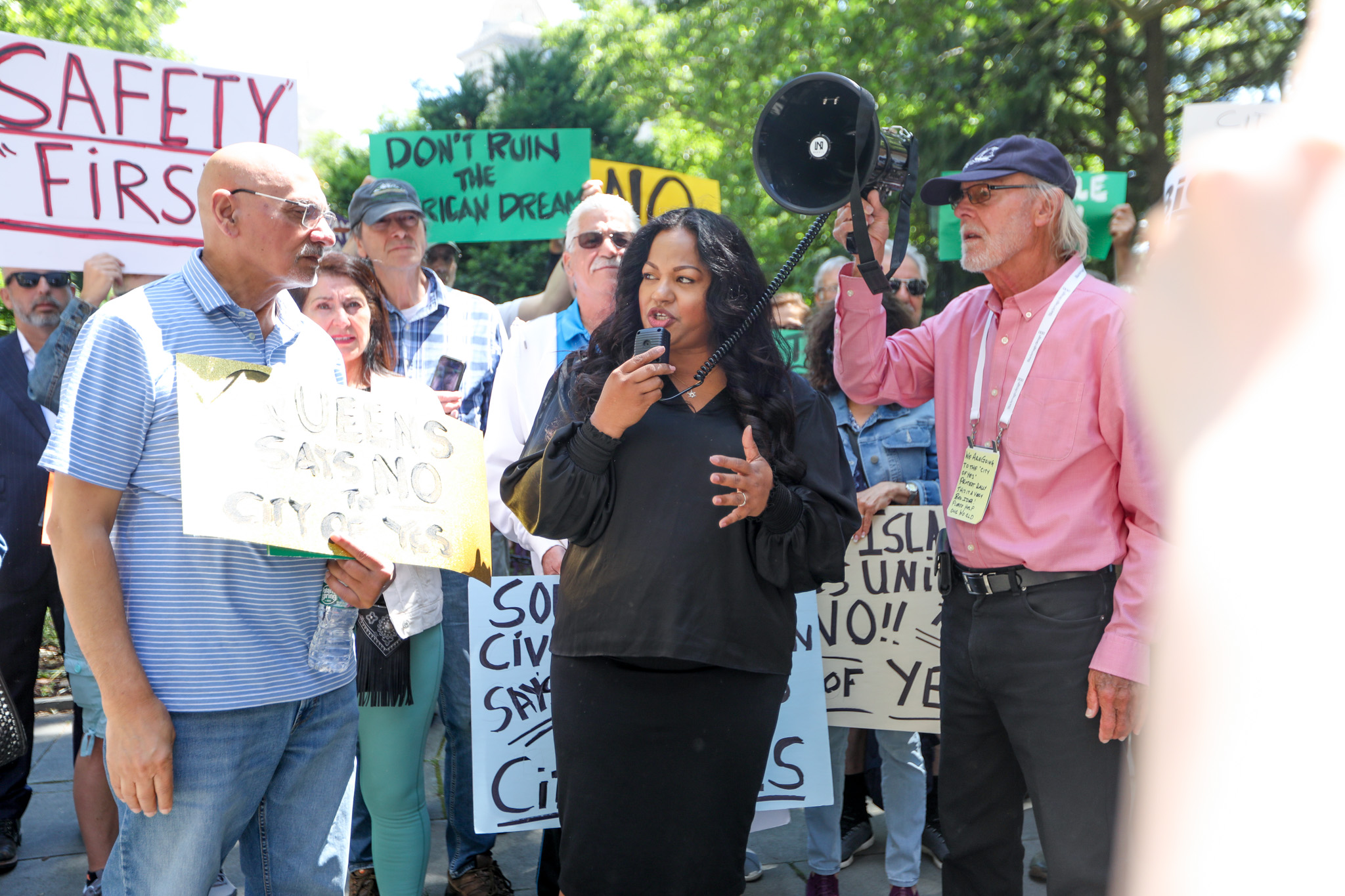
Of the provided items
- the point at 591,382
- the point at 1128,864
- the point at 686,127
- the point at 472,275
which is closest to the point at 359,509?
the point at 591,382

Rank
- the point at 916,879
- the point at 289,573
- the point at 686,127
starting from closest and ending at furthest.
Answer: the point at 289,573 < the point at 916,879 < the point at 686,127

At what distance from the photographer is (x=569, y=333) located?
3488 millimetres

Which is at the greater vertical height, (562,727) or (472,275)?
(472,275)

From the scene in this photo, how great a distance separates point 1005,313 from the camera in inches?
107

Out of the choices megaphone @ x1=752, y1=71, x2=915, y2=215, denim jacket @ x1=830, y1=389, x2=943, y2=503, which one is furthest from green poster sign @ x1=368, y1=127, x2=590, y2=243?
megaphone @ x1=752, y1=71, x2=915, y2=215

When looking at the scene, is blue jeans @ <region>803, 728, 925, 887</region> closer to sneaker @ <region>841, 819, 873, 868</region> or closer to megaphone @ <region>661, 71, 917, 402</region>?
sneaker @ <region>841, 819, 873, 868</region>

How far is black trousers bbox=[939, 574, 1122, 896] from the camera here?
98.5 inches

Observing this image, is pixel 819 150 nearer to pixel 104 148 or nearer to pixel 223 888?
pixel 104 148

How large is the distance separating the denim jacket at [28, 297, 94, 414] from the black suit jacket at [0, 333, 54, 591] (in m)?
0.62

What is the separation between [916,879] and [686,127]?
2001 cm

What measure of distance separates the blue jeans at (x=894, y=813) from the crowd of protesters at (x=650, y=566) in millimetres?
778

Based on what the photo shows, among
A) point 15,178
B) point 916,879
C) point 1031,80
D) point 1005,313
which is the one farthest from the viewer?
point 1031,80

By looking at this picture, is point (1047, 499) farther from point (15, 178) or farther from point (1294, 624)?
point (15, 178)

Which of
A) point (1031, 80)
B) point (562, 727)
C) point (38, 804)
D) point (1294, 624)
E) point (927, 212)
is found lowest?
point (38, 804)
